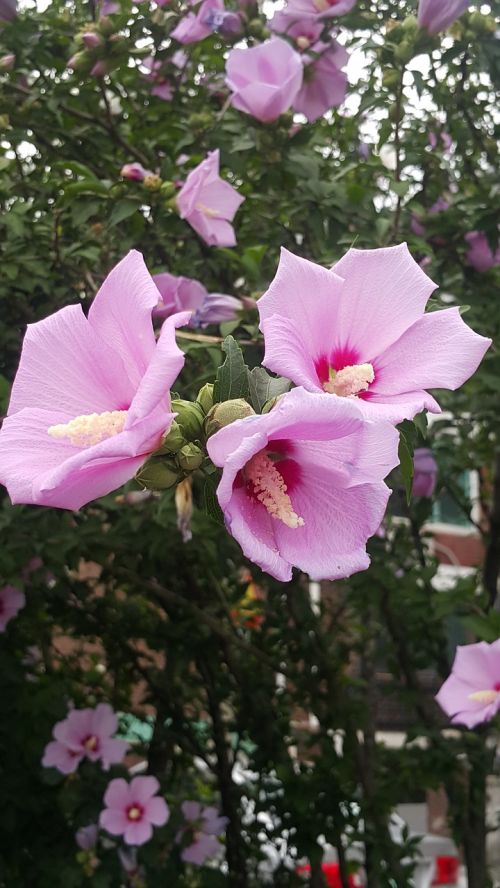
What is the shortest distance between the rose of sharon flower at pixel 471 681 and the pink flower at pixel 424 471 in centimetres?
73

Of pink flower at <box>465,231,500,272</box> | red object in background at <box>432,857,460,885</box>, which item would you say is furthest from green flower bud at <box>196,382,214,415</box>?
red object in background at <box>432,857,460,885</box>

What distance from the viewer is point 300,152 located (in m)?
1.88

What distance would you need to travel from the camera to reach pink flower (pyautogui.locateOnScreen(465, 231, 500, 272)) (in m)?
2.08

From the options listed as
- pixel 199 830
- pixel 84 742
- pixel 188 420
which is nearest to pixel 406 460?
pixel 188 420

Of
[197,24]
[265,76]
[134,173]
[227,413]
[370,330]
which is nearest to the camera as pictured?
[227,413]

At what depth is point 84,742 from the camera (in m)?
2.37

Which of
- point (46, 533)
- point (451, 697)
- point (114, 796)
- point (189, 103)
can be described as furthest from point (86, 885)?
point (189, 103)

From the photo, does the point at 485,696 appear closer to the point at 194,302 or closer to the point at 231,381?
the point at 194,302

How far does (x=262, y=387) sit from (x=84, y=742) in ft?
6.62

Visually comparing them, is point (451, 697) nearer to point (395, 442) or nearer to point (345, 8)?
point (395, 442)

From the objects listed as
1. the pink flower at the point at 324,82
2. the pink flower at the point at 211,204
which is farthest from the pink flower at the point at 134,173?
the pink flower at the point at 324,82

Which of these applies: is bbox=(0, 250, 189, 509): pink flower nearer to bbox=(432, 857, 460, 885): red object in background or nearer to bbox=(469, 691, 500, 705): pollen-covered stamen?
bbox=(469, 691, 500, 705): pollen-covered stamen

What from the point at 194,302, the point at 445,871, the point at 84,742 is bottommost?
the point at 445,871

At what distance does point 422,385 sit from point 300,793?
1971mm
